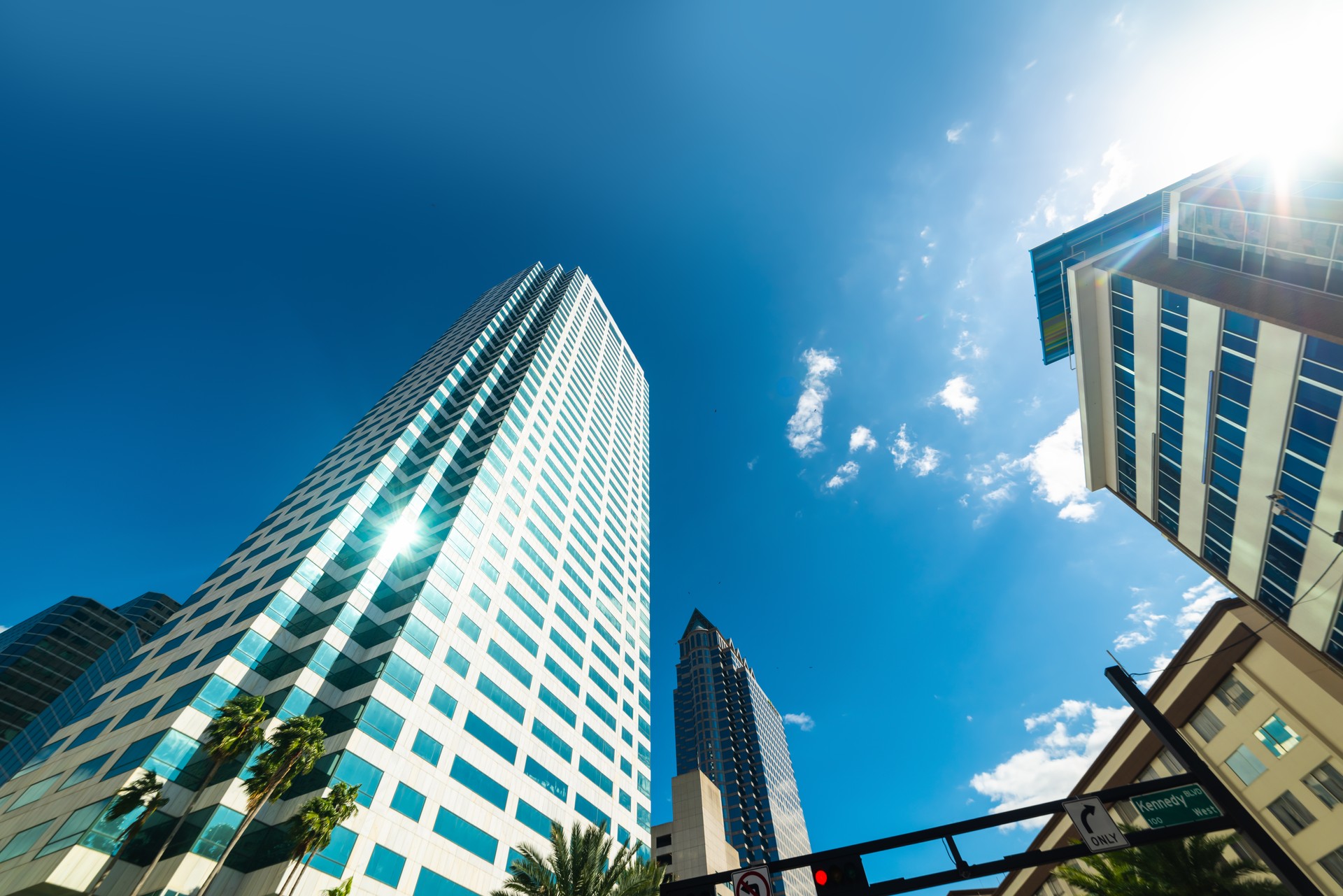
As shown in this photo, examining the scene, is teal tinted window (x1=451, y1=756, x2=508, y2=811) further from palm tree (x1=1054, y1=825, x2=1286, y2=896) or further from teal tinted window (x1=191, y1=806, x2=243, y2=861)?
palm tree (x1=1054, y1=825, x2=1286, y2=896)

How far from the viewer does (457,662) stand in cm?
3775

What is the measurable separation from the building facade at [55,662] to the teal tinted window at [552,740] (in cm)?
6548

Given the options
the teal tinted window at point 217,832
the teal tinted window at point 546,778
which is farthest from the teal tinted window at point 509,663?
the teal tinted window at point 217,832

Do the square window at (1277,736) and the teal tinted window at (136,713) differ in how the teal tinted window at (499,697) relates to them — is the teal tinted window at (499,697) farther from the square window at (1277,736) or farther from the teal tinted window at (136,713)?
the square window at (1277,736)

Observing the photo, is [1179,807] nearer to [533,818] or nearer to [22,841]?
[533,818]

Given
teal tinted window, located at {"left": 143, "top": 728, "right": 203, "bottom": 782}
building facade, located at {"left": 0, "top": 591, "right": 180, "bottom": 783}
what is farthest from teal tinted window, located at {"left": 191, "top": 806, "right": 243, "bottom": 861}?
building facade, located at {"left": 0, "top": 591, "right": 180, "bottom": 783}

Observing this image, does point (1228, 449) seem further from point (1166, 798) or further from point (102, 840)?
point (102, 840)

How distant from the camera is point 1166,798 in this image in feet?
36.4

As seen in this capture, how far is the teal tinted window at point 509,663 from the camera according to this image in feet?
135

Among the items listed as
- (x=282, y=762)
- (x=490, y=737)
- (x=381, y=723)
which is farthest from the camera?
(x=490, y=737)

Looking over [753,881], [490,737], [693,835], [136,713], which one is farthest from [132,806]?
[693,835]

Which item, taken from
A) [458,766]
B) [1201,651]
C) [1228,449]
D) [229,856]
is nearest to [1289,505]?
[1228,449]

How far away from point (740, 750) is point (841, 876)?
14410cm

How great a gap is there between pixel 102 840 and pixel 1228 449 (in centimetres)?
5762
